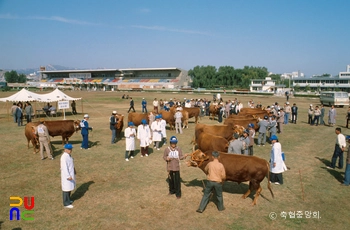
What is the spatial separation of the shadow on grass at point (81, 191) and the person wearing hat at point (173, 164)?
278 cm

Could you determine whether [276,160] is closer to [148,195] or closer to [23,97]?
[148,195]

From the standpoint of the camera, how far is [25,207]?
705 cm

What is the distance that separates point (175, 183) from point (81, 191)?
308cm

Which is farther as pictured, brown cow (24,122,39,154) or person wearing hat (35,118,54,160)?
brown cow (24,122,39,154)

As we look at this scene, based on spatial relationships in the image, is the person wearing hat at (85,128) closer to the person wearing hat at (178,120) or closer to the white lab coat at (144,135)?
the white lab coat at (144,135)

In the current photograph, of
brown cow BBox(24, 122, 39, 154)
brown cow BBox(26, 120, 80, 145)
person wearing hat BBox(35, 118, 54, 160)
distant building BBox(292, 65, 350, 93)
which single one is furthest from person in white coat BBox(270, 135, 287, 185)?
distant building BBox(292, 65, 350, 93)

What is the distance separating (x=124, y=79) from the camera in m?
87.9

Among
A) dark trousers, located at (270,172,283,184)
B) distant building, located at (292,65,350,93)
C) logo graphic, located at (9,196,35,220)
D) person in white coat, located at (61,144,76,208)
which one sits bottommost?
logo graphic, located at (9,196,35,220)

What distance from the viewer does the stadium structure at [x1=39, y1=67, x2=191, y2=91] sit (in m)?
81.5

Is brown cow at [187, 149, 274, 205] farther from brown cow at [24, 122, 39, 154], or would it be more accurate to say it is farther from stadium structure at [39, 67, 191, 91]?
stadium structure at [39, 67, 191, 91]

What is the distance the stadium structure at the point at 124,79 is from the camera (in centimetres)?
8146

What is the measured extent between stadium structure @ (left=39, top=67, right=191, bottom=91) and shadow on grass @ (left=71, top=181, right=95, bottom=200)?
2746 inches

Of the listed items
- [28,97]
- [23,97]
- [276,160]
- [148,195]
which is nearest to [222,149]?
[276,160]

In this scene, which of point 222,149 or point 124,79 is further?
point 124,79
